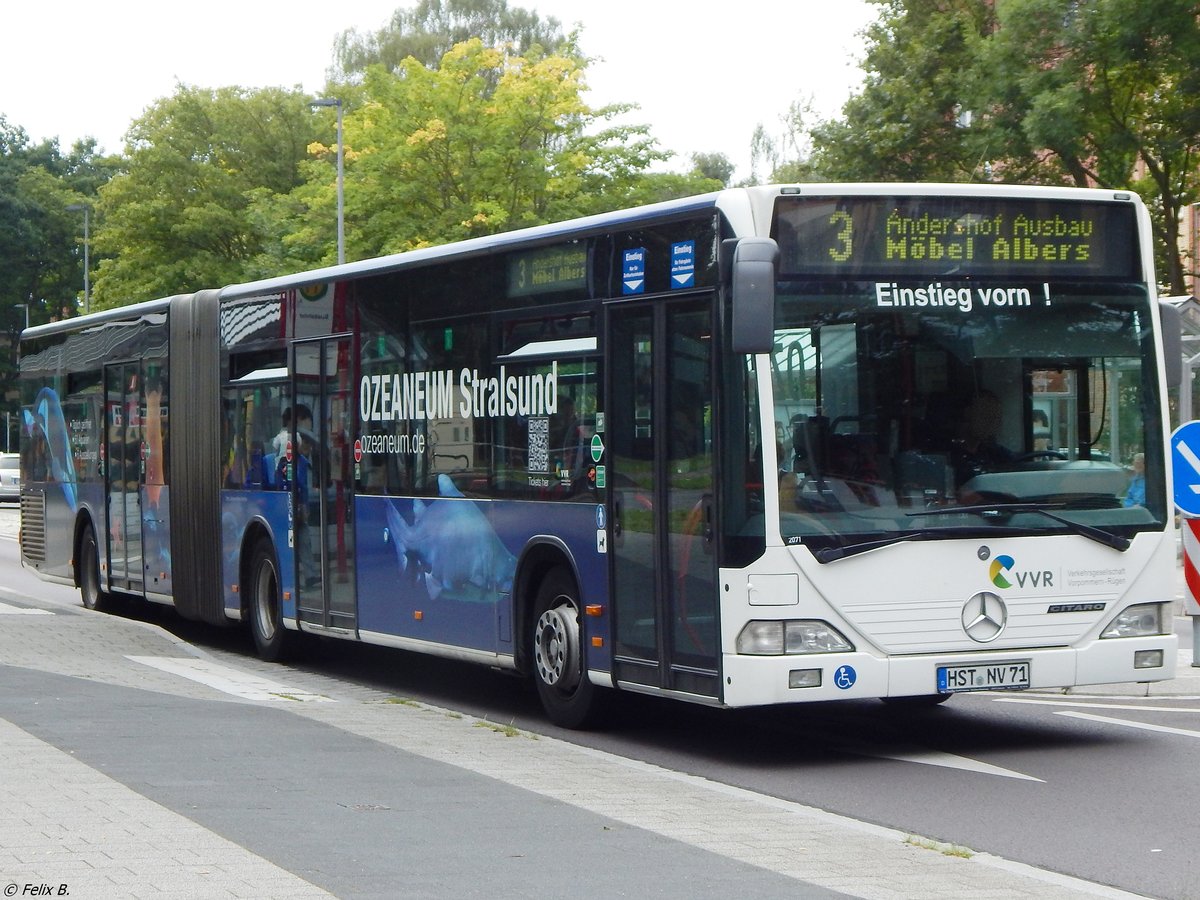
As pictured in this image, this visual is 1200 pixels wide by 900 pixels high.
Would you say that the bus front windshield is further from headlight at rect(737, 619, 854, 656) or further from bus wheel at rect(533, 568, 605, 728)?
bus wheel at rect(533, 568, 605, 728)

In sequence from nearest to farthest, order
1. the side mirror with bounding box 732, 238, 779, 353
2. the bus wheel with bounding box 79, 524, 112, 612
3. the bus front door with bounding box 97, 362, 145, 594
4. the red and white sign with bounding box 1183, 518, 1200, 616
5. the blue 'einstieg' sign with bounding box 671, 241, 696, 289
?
the side mirror with bounding box 732, 238, 779, 353 < the blue 'einstieg' sign with bounding box 671, 241, 696, 289 < the red and white sign with bounding box 1183, 518, 1200, 616 < the bus front door with bounding box 97, 362, 145, 594 < the bus wheel with bounding box 79, 524, 112, 612

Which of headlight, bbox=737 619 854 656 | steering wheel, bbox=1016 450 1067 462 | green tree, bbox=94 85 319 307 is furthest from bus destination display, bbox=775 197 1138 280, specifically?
green tree, bbox=94 85 319 307

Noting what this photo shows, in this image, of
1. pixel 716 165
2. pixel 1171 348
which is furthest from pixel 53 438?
pixel 716 165

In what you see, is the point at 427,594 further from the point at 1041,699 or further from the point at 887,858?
the point at 887,858

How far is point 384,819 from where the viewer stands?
7566mm

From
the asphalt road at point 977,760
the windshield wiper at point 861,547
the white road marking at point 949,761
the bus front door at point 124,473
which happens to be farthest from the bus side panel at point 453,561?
the bus front door at point 124,473

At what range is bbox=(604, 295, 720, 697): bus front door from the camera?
31.7ft

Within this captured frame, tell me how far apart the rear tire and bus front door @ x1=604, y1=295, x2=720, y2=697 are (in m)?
5.75

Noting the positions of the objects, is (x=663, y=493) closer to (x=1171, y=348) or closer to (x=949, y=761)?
(x=949, y=761)

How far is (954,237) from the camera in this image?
32.6 ft

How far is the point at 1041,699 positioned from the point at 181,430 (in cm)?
877

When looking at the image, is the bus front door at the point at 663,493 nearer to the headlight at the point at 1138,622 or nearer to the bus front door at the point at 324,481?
the headlight at the point at 1138,622

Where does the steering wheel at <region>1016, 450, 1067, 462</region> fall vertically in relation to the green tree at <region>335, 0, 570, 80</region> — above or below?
below

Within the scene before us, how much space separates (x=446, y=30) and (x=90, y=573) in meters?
48.5
